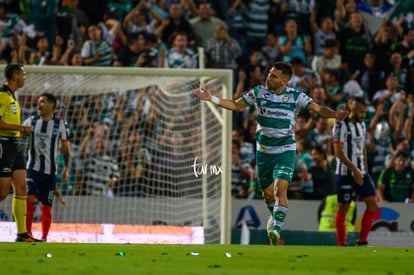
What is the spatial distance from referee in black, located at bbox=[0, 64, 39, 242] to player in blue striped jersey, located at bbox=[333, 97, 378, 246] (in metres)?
4.45

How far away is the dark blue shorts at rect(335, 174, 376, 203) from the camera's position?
16.6 metres

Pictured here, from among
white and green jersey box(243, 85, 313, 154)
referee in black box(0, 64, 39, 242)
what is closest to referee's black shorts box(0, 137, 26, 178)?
referee in black box(0, 64, 39, 242)

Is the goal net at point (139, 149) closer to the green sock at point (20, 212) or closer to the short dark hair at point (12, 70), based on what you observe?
the short dark hair at point (12, 70)

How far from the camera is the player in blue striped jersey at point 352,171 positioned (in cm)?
1653

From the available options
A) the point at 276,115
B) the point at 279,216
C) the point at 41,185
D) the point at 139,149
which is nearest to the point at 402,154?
the point at 139,149

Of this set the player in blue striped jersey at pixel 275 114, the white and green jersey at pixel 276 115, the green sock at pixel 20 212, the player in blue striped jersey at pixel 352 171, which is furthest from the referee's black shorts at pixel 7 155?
the player in blue striped jersey at pixel 352 171

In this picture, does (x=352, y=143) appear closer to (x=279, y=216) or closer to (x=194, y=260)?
(x=279, y=216)

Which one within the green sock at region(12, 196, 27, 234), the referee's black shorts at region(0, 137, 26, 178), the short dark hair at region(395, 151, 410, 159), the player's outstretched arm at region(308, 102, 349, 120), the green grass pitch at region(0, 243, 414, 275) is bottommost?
the green grass pitch at region(0, 243, 414, 275)

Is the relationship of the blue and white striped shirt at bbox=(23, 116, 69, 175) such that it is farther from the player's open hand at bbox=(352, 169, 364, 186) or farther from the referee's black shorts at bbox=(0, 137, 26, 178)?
the player's open hand at bbox=(352, 169, 364, 186)

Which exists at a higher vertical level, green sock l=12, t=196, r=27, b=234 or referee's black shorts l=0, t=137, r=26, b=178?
referee's black shorts l=0, t=137, r=26, b=178

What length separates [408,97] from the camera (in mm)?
22000

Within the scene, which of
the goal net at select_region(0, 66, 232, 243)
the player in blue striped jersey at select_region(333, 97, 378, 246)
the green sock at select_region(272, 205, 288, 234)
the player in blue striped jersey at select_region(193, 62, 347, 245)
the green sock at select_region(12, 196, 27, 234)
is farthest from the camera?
the goal net at select_region(0, 66, 232, 243)

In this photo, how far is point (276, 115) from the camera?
14188 millimetres

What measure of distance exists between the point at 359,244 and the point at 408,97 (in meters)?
6.15
